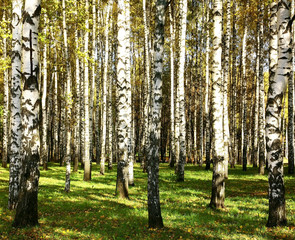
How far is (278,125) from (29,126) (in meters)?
6.45

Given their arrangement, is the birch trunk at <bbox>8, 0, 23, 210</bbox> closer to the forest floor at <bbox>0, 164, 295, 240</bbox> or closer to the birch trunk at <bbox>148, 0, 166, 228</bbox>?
the forest floor at <bbox>0, 164, 295, 240</bbox>

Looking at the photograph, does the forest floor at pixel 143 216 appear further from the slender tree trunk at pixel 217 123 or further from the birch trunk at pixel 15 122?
the birch trunk at pixel 15 122

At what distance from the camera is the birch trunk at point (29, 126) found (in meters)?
6.43

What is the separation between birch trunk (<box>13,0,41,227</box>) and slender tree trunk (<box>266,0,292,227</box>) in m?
6.03

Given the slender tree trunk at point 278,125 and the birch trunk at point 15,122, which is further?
the birch trunk at point 15,122

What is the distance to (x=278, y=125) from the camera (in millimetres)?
6793

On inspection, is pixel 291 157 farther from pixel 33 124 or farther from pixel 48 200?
pixel 33 124

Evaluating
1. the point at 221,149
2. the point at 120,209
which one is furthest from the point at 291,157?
the point at 120,209

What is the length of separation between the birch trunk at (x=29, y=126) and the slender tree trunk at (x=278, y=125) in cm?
603

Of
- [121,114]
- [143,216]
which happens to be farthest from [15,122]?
[143,216]

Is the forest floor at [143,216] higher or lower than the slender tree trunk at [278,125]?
lower

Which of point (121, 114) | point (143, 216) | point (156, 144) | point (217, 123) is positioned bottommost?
point (143, 216)

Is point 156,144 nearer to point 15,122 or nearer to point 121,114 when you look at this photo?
point 121,114

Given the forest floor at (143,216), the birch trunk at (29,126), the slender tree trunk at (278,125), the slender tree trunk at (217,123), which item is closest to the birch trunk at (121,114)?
the forest floor at (143,216)
